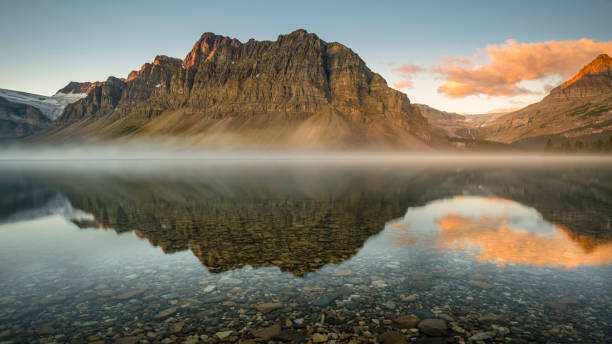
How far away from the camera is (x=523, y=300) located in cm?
995

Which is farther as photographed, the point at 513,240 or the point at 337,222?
the point at 337,222

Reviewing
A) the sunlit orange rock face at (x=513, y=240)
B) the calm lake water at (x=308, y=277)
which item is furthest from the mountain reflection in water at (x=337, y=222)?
the calm lake water at (x=308, y=277)

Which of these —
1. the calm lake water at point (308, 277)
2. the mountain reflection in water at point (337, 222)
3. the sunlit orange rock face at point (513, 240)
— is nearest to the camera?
the calm lake water at point (308, 277)

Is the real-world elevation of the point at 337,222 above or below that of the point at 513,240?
below

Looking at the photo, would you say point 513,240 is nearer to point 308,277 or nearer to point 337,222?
point 337,222

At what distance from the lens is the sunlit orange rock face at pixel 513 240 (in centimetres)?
1388

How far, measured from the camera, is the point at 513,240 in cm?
1691

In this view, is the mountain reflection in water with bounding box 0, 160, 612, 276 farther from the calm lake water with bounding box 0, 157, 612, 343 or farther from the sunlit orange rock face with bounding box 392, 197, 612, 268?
the calm lake water with bounding box 0, 157, 612, 343

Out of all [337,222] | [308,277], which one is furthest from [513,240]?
[308,277]

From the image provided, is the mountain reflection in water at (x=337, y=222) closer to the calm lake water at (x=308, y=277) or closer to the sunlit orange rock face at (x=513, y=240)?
the sunlit orange rock face at (x=513, y=240)

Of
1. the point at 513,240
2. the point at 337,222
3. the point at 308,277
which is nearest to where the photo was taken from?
the point at 308,277

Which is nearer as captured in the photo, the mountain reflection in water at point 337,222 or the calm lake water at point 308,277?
the calm lake water at point 308,277

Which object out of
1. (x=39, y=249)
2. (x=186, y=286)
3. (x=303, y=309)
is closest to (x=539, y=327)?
(x=303, y=309)

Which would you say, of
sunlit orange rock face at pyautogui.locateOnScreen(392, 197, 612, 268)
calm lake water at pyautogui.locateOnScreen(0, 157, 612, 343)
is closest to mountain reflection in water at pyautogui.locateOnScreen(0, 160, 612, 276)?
sunlit orange rock face at pyautogui.locateOnScreen(392, 197, 612, 268)
